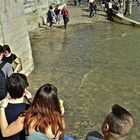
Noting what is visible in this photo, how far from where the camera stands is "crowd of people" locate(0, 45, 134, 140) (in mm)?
3639

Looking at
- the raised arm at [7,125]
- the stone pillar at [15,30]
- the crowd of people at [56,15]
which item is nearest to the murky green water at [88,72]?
the stone pillar at [15,30]

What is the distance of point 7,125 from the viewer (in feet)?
14.1

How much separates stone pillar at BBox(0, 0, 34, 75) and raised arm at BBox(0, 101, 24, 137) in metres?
6.41

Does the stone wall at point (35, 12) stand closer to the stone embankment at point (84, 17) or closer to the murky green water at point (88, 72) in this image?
the murky green water at point (88, 72)

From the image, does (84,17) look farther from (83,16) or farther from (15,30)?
(15,30)

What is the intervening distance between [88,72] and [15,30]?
3.40 metres

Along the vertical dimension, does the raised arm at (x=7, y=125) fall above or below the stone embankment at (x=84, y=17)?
above

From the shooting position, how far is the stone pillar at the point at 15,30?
1080 centimetres

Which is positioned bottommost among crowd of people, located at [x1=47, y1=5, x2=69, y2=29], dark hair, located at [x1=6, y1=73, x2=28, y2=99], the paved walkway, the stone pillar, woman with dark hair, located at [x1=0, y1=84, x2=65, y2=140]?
the paved walkway

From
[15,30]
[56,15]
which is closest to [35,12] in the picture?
[56,15]

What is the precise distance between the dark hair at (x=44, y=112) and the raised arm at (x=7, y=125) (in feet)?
0.32

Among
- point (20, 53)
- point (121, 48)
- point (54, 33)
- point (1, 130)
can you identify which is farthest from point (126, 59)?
point (1, 130)

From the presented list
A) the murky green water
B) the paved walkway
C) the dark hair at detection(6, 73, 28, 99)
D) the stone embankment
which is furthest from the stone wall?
the dark hair at detection(6, 73, 28, 99)

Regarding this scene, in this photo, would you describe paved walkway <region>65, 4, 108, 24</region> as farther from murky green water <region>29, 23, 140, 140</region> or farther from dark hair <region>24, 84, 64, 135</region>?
dark hair <region>24, 84, 64, 135</region>
